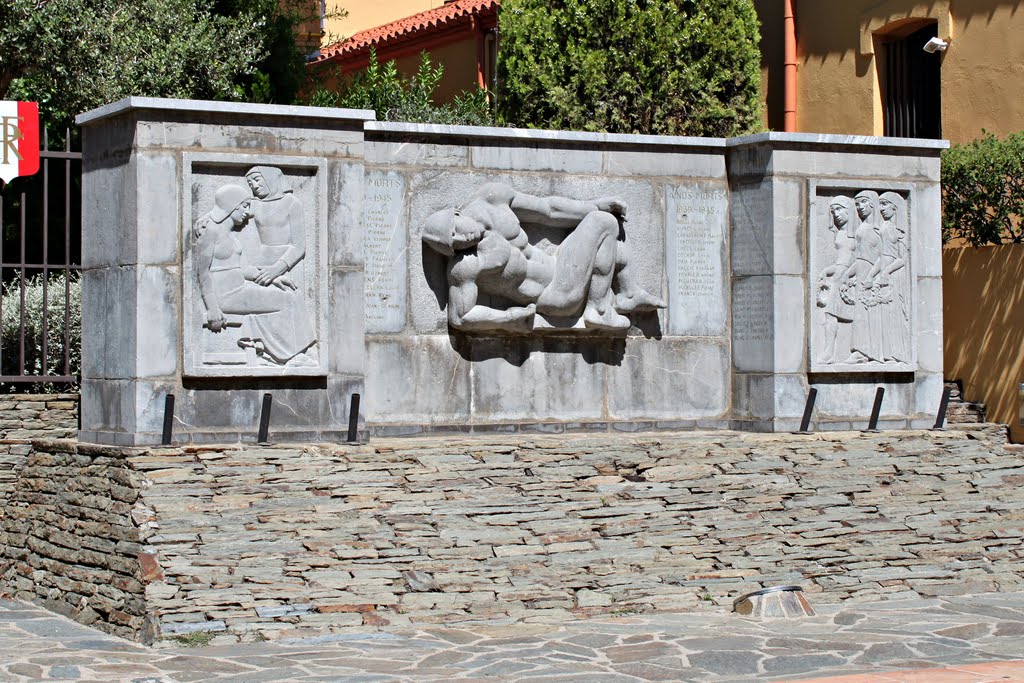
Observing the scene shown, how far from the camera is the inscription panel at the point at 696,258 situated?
12.0 meters

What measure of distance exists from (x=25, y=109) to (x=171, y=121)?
3.22m

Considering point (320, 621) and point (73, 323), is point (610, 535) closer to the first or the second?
point (320, 621)

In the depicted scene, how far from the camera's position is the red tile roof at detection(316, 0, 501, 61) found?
2239cm

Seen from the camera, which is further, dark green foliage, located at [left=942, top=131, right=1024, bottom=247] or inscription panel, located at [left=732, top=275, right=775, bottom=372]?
dark green foliage, located at [left=942, top=131, right=1024, bottom=247]

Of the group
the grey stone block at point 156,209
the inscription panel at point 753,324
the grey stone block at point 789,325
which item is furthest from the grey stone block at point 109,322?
the grey stone block at point 789,325

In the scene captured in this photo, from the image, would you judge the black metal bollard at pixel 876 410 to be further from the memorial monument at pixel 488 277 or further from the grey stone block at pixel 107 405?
the grey stone block at pixel 107 405

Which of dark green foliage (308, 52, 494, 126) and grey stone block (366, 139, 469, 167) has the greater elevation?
dark green foliage (308, 52, 494, 126)

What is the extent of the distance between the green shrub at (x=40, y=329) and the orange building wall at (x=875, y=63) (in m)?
10.1

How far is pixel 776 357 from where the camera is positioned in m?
11.8

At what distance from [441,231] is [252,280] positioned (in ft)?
4.91

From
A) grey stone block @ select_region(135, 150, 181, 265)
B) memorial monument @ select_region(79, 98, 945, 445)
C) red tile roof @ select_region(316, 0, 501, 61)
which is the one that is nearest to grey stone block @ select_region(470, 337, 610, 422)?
memorial monument @ select_region(79, 98, 945, 445)

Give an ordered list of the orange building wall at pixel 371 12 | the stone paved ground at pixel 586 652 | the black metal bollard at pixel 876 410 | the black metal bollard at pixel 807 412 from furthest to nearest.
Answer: the orange building wall at pixel 371 12 < the black metal bollard at pixel 876 410 < the black metal bollard at pixel 807 412 < the stone paved ground at pixel 586 652

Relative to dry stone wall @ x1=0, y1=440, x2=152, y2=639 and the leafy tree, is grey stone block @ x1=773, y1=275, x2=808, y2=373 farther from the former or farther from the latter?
the leafy tree

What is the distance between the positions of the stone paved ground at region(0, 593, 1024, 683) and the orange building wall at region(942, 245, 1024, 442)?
215 inches
